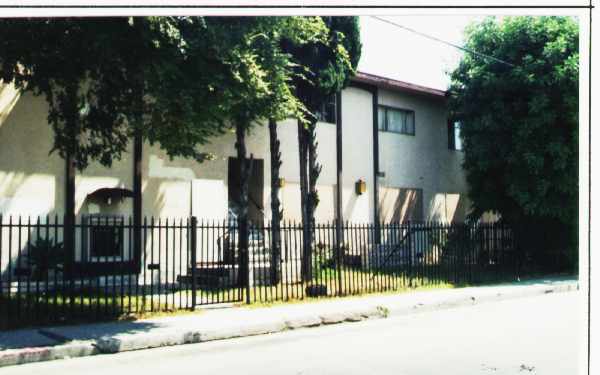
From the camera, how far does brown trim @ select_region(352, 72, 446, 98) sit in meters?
A: 20.8

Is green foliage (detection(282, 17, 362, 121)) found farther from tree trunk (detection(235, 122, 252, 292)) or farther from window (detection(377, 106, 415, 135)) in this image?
window (detection(377, 106, 415, 135))

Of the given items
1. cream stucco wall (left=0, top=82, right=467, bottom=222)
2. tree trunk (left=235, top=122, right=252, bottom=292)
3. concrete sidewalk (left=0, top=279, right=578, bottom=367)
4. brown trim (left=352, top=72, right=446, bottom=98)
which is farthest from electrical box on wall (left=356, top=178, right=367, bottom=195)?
concrete sidewalk (left=0, top=279, right=578, bottom=367)

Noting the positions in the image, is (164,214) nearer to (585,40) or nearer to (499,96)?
(499,96)

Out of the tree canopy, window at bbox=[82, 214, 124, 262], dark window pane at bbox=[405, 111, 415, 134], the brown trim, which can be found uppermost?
the brown trim

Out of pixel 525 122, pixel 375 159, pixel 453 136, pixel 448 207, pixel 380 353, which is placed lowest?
pixel 380 353

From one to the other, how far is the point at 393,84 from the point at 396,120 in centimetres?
168

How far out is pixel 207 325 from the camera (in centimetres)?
953

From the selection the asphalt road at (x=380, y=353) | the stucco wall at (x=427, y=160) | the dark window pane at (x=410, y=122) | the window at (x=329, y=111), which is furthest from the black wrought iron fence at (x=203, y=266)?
the dark window pane at (x=410, y=122)

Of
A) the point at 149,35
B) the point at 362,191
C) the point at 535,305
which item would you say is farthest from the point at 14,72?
the point at 362,191

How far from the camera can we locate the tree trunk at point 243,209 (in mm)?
12133

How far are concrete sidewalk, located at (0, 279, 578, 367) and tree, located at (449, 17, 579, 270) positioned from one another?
581cm

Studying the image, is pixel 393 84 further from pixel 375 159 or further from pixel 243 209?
pixel 243 209

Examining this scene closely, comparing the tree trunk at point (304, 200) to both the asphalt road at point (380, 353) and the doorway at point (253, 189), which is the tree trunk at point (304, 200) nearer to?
the doorway at point (253, 189)

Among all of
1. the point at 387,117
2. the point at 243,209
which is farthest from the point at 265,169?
the point at 387,117
